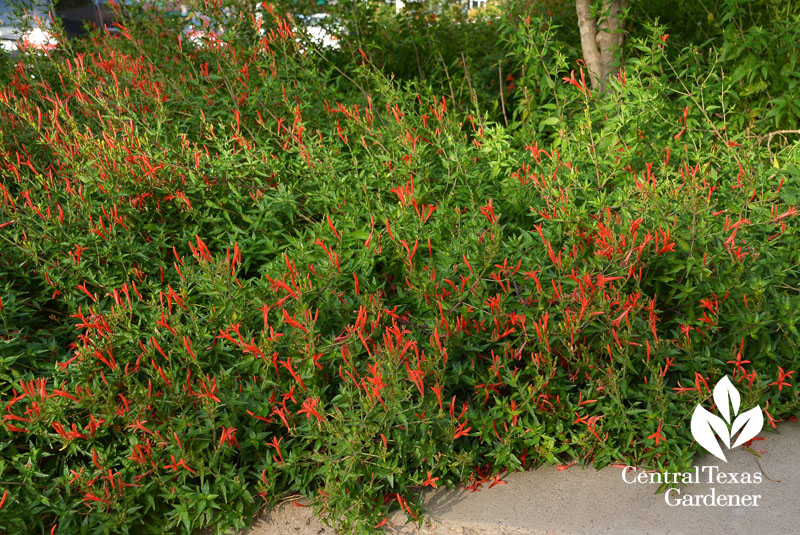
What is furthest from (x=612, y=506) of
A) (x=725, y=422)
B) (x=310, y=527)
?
(x=310, y=527)

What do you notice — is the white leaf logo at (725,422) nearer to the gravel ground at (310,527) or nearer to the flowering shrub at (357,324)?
the flowering shrub at (357,324)

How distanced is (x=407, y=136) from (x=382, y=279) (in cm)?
79

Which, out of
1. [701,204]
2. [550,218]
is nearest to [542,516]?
[550,218]

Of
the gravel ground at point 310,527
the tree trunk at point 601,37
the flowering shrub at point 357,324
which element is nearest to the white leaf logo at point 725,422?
the flowering shrub at point 357,324

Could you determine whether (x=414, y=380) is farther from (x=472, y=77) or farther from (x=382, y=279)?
(x=472, y=77)

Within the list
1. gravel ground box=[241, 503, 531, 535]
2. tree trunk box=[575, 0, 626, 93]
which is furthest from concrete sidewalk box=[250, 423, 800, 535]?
tree trunk box=[575, 0, 626, 93]

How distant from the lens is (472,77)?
19.4 feet

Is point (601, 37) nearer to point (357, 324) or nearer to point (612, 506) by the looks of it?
point (357, 324)

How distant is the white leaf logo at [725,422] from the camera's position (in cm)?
288

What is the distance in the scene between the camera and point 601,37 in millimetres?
5484

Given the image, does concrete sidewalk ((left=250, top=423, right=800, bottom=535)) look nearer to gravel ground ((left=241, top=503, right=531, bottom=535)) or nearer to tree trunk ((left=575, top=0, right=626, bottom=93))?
gravel ground ((left=241, top=503, right=531, bottom=535))

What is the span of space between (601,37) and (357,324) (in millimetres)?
3830

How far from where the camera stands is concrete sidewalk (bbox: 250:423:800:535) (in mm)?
2555

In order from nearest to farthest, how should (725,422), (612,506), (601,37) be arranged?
(612,506)
(725,422)
(601,37)
